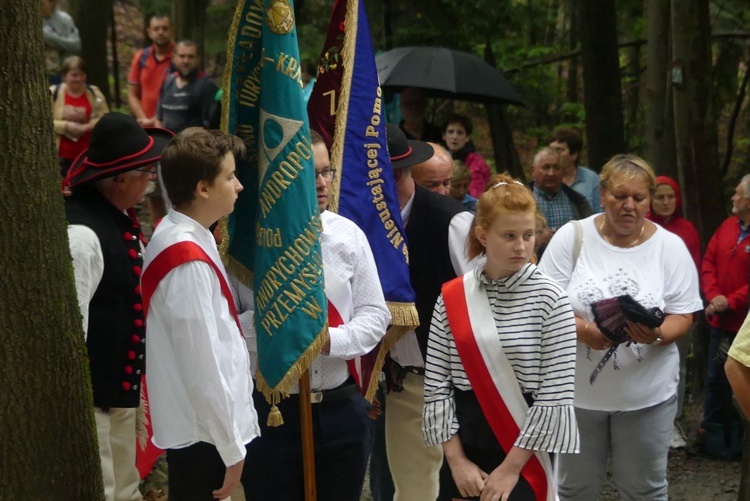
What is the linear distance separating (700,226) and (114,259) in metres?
6.58

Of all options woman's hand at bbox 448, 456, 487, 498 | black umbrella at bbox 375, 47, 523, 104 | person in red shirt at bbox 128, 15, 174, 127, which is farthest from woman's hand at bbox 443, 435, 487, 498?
person in red shirt at bbox 128, 15, 174, 127

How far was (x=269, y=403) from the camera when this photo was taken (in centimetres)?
458

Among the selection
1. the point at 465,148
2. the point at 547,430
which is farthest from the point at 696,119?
the point at 547,430

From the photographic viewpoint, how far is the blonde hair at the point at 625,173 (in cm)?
546

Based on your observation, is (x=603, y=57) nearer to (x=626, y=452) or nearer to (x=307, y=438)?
(x=626, y=452)

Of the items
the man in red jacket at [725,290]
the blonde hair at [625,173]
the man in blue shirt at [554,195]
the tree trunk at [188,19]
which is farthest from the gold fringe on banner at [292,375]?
the tree trunk at [188,19]

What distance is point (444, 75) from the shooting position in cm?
1049

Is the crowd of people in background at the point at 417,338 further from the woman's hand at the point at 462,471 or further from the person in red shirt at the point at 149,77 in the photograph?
the person in red shirt at the point at 149,77

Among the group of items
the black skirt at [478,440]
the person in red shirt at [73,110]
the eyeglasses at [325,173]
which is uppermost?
the person in red shirt at [73,110]

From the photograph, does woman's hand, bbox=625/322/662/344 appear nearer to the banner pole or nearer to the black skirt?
the black skirt

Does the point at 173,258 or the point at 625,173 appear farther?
the point at 625,173

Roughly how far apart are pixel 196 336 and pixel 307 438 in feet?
2.63

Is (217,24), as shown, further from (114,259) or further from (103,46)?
(114,259)

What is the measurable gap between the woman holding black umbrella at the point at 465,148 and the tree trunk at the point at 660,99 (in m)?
2.34
